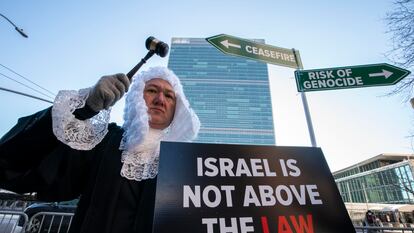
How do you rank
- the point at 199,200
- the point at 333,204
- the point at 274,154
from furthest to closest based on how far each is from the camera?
1. the point at 274,154
2. the point at 333,204
3. the point at 199,200

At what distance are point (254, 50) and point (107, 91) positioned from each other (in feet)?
7.84

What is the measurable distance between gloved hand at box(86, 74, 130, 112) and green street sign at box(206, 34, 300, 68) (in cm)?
194

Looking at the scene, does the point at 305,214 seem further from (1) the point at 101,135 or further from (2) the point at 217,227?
(1) the point at 101,135

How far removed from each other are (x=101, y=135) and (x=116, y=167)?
21 cm

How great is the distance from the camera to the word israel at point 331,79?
283 cm

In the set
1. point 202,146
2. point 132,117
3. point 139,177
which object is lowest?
point 139,177

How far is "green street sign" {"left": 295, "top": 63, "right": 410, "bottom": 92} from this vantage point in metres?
2.77

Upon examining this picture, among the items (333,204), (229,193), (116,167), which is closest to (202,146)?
(229,193)

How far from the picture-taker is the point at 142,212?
3.87ft

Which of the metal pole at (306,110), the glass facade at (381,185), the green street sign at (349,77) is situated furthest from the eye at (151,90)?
the glass facade at (381,185)

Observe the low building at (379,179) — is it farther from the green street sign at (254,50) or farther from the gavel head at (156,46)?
the gavel head at (156,46)

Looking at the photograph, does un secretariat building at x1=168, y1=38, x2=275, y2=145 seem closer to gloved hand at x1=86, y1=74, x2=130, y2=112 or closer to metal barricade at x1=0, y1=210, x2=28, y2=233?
metal barricade at x1=0, y1=210, x2=28, y2=233

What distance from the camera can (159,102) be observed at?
5.70 feet

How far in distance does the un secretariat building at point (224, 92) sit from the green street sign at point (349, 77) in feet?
244
